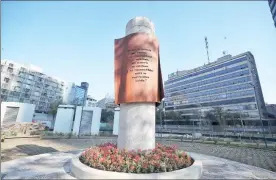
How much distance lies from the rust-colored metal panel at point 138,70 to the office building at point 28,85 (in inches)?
2502

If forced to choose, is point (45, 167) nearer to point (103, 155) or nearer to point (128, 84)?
point (103, 155)

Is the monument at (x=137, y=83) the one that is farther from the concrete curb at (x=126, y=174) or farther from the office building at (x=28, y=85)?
the office building at (x=28, y=85)

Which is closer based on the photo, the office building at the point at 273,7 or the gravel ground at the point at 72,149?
the gravel ground at the point at 72,149

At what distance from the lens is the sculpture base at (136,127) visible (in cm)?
750

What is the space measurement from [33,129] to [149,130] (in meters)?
22.5

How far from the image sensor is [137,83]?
8133mm

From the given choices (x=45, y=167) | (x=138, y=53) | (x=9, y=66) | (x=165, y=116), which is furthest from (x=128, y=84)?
(x=165, y=116)

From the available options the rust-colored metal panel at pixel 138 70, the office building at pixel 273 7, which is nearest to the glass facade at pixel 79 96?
the rust-colored metal panel at pixel 138 70

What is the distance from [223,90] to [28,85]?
78.5m

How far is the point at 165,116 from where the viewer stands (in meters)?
82.0

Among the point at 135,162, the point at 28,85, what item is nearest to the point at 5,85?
the point at 28,85

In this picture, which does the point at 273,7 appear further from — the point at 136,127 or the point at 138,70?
the point at 136,127

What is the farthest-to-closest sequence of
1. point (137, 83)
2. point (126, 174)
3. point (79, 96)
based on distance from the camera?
1. point (79, 96)
2. point (137, 83)
3. point (126, 174)

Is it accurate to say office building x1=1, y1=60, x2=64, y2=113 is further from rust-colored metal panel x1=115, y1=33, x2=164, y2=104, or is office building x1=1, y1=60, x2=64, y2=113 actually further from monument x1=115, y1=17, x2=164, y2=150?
monument x1=115, y1=17, x2=164, y2=150
